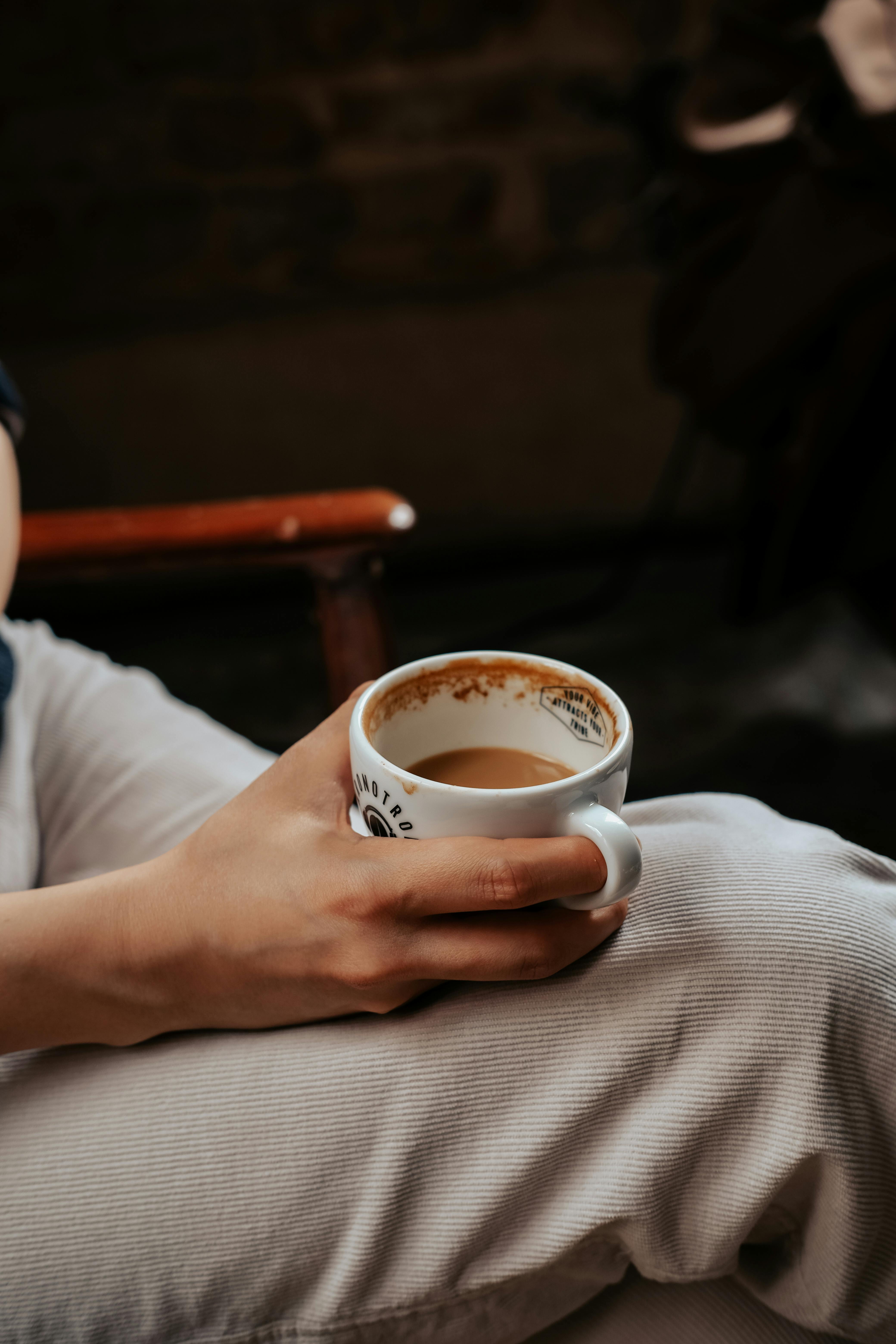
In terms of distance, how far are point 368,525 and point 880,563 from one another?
0.87 metres

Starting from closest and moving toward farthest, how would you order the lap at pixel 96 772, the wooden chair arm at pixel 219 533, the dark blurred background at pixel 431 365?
the lap at pixel 96 772
the wooden chair arm at pixel 219 533
the dark blurred background at pixel 431 365

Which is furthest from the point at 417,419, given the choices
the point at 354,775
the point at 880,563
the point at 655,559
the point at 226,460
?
the point at 354,775

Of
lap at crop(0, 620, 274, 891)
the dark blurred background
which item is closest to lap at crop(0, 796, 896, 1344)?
lap at crop(0, 620, 274, 891)

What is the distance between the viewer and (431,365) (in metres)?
1.90

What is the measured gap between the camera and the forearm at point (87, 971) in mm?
441

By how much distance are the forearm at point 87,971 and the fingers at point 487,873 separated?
5.7 inches

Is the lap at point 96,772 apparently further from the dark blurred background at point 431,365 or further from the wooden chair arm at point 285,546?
the dark blurred background at point 431,365

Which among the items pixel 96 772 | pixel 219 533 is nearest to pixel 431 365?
pixel 219 533

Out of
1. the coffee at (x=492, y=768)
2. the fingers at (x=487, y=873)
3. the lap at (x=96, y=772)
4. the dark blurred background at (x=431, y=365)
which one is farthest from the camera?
the dark blurred background at (x=431, y=365)

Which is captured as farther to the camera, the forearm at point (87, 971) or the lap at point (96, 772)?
the lap at point (96, 772)

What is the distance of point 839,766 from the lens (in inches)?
56.9

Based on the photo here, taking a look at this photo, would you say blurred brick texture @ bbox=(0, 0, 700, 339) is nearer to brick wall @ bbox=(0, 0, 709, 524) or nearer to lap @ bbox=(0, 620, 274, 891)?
brick wall @ bbox=(0, 0, 709, 524)

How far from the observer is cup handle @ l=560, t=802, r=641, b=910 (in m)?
0.36

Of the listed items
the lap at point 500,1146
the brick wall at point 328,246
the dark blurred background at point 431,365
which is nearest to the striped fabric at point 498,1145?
the lap at point 500,1146
